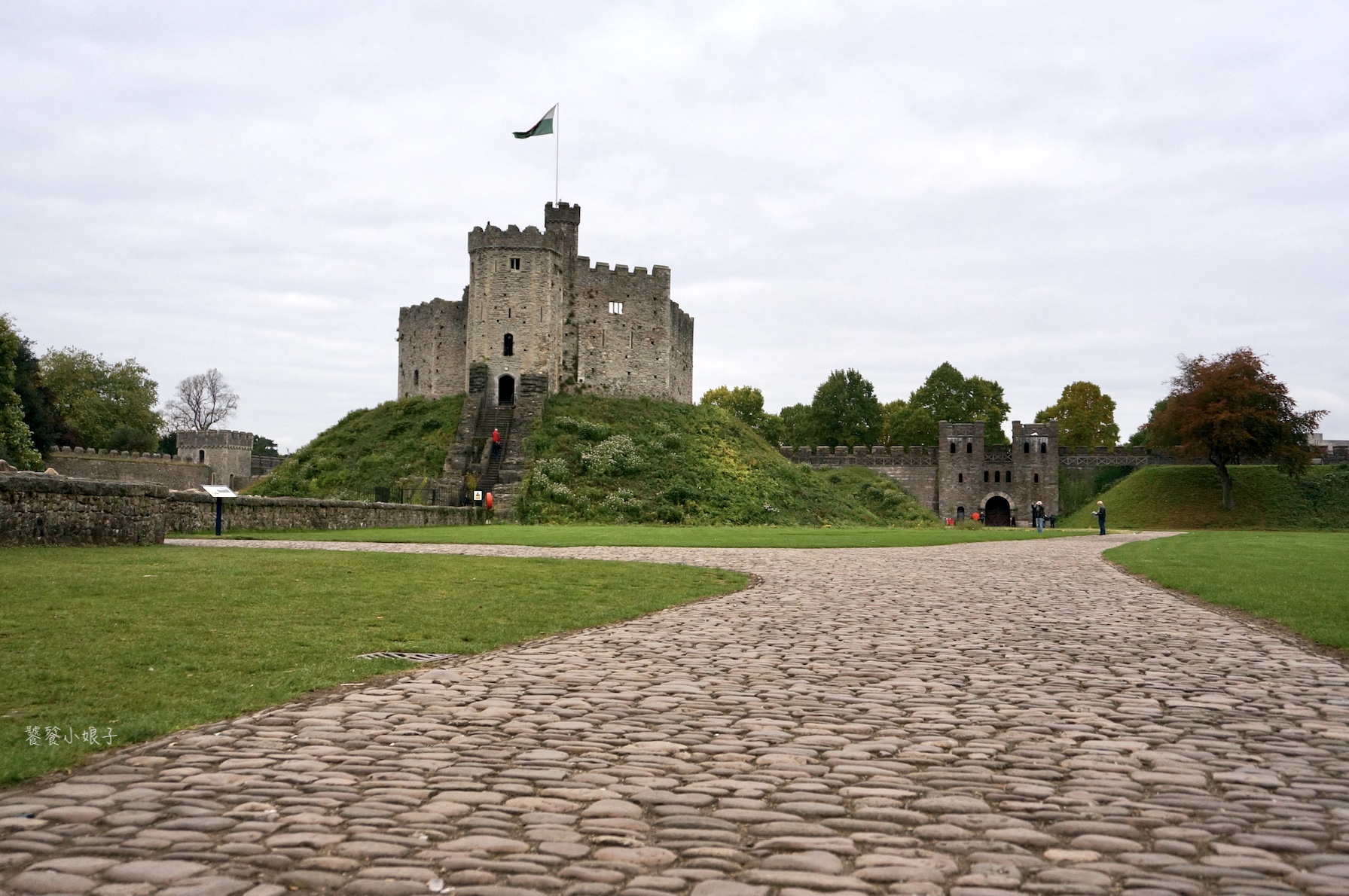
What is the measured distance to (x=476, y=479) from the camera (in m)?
45.1

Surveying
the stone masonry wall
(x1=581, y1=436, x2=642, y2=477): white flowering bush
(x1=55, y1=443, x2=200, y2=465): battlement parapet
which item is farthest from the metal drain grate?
(x1=55, y1=443, x2=200, y2=465): battlement parapet

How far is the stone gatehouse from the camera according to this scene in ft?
254

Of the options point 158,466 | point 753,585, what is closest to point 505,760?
point 753,585

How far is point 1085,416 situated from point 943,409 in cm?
1480

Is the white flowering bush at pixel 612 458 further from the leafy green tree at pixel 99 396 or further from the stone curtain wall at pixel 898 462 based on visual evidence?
the leafy green tree at pixel 99 396

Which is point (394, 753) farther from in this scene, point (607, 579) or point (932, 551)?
point (932, 551)

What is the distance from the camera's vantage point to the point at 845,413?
96.0 meters

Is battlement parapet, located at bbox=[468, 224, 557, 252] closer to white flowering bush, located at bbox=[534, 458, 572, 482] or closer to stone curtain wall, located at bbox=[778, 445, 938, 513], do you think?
white flowering bush, located at bbox=[534, 458, 572, 482]

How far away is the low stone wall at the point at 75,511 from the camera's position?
16.1 meters

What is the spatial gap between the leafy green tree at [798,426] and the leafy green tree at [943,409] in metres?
7.08

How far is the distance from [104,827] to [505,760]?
1941 millimetres

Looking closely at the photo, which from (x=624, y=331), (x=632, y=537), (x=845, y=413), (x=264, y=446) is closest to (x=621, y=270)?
(x=624, y=331)

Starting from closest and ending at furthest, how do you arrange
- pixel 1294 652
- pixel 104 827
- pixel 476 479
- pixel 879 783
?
1. pixel 104 827
2. pixel 879 783
3. pixel 1294 652
4. pixel 476 479

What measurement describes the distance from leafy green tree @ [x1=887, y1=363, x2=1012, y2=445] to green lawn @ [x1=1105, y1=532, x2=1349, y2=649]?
199ft
